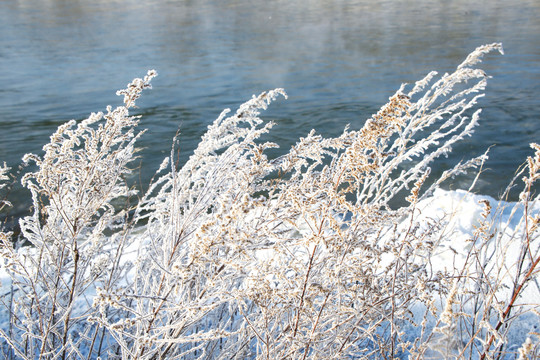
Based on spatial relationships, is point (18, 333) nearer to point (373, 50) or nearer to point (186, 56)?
point (186, 56)

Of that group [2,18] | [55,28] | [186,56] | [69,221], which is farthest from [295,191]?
[2,18]

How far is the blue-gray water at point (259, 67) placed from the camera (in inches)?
400

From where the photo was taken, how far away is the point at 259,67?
15484 mm

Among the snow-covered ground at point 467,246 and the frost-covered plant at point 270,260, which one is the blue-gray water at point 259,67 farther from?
the frost-covered plant at point 270,260

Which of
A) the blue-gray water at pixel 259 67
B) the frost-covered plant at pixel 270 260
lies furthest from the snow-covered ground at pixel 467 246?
the blue-gray water at pixel 259 67

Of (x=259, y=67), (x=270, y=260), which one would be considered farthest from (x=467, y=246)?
(x=259, y=67)

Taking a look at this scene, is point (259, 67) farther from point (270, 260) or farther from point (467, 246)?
point (270, 260)

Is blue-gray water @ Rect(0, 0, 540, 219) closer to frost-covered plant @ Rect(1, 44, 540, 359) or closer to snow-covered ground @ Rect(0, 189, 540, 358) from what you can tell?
snow-covered ground @ Rect(0, 189, 540, 358)

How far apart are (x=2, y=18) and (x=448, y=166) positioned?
2869 cm

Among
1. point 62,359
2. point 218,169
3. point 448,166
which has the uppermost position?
point 218,169

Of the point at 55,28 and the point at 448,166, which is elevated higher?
the point at 55,28

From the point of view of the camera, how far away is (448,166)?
327 inches

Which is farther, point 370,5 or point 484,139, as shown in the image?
point 370,5

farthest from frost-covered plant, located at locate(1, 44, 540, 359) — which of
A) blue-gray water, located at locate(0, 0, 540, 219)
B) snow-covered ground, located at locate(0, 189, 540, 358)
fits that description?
blue-gray water, located at locate(0, 0, 540, 219)
